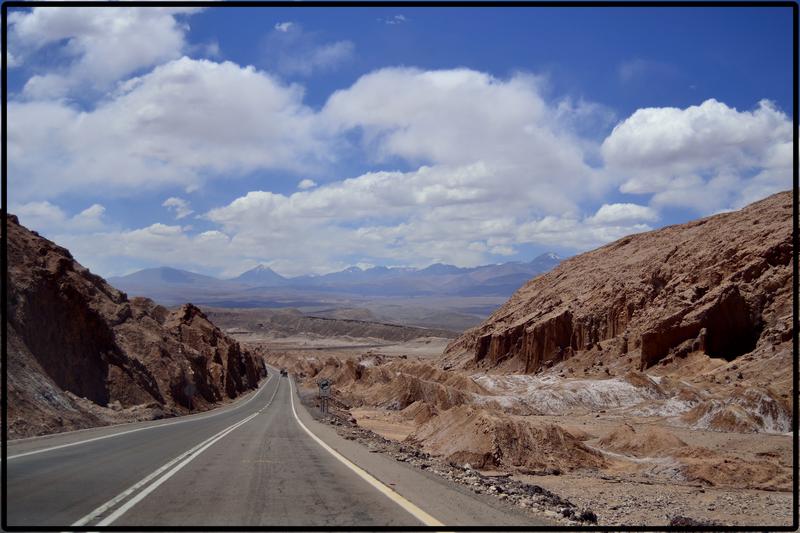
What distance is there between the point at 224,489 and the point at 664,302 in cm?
5824

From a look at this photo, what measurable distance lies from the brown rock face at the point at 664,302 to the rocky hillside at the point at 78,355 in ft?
116

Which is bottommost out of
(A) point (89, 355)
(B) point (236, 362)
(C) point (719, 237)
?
(B) point (236, 362)

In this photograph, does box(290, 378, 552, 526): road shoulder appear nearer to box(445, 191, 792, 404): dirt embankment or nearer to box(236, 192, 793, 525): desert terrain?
box(236, 192, 793, 525): desert terrain

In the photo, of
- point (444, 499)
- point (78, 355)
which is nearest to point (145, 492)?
point (444, 499)

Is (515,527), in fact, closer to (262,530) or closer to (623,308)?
(262,530)

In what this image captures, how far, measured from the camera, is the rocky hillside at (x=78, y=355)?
84.8ft

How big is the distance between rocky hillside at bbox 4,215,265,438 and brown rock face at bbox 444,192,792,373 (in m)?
35.3

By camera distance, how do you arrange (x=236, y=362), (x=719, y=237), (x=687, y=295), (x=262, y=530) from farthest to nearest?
1. (x=236, y=362)
2. (x=719, y=237)
3. (x=687, y=295)
4. (x=262, y=530)

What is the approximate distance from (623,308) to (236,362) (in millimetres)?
44695

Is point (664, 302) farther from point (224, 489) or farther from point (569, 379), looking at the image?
point (224, 489)

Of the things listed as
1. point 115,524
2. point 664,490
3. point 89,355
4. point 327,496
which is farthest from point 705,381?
point 115,524

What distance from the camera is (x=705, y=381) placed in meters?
47.9

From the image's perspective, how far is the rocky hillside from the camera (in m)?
25.9

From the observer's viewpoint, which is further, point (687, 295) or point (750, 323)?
point (687, 295)
